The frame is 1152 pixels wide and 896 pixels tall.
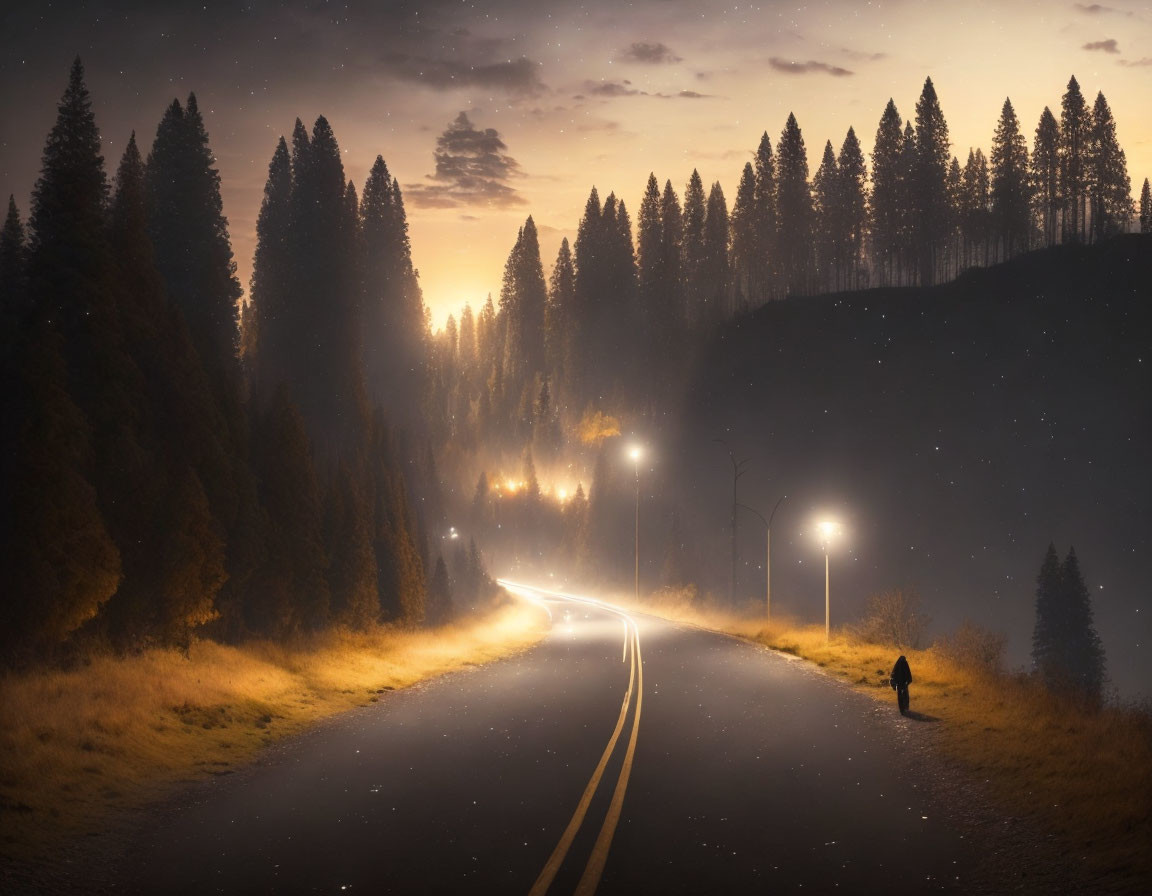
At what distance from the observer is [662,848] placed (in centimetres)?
845

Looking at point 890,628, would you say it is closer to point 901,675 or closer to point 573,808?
point 901,675

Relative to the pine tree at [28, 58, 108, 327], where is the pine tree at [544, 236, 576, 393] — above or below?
above

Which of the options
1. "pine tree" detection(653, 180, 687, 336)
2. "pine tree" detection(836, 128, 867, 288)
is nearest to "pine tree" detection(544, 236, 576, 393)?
"pine tree" detection(653, 180, 687, 336)

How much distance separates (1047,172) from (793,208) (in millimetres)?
30072

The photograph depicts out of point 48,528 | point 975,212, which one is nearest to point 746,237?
point 975,212

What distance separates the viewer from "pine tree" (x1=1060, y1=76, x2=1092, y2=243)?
101m

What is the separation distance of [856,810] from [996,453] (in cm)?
9057

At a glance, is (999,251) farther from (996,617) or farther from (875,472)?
(996,617)

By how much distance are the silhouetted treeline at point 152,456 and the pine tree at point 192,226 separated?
0.31ft

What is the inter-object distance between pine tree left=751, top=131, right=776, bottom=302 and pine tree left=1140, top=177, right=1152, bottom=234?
4221 centimetres

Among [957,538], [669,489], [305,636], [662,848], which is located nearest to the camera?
[662,848]

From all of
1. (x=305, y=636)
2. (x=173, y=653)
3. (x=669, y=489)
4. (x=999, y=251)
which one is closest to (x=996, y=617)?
(x=669, y=489)

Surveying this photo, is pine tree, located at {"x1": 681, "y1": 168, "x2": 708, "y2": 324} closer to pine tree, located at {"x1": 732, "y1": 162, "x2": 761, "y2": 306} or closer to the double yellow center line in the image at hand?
pine tree, located at {"x1": 732, "y1": 162, "x2": 761, "y2": 306}

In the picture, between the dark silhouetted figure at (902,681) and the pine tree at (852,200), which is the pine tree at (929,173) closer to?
the pine tree at (852,200)
